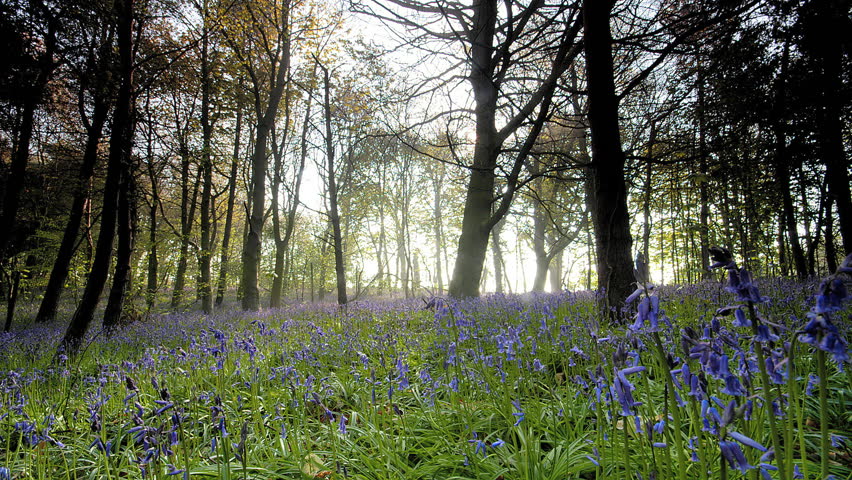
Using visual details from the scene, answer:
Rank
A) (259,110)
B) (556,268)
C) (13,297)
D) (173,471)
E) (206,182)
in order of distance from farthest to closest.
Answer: (556,268), (206,182), (259,110), (13,297), (173,471)

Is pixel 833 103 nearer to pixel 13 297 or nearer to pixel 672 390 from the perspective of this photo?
pixel 672 390

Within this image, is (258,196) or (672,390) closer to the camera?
(672,390)

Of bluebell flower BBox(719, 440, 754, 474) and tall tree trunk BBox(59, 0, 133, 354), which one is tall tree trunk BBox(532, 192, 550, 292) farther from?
bluebell flower BBox(719, 440, 754, 474)

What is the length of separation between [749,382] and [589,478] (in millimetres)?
1012

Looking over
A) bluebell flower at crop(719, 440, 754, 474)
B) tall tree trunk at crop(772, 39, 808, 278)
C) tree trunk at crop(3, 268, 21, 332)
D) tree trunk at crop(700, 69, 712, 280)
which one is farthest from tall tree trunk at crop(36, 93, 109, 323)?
tall tree trunk at crop(772, 39, 808, 278)

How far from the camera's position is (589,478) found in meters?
1.90

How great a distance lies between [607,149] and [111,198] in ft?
23.5

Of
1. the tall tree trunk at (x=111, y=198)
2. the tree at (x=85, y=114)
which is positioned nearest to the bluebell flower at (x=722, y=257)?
the tall tree trunk at (x=111, y=198)

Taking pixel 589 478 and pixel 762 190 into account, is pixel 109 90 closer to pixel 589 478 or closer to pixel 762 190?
pixel 589 478

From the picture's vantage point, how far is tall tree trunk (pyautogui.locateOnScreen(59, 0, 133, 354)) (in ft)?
17.7

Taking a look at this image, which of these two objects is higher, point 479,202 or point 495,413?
point 479,202

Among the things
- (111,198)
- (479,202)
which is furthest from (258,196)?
(479,202)

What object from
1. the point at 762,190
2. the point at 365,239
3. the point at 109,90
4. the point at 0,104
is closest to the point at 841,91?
the point at 762,190

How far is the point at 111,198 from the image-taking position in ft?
18.5
